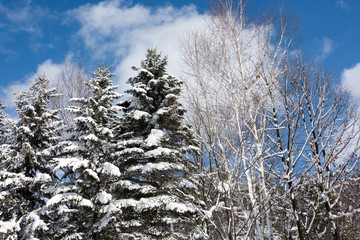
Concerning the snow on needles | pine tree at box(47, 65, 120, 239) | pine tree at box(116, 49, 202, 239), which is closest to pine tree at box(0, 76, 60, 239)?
pine tree at box(47, 65, 120, 239)

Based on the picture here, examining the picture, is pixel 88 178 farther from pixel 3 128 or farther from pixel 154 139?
pixel 3 128

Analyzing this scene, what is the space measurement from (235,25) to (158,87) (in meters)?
4.55

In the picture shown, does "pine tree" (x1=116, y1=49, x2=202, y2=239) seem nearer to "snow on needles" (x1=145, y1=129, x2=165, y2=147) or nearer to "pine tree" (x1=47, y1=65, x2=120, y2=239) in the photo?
"snow on needles" (x1=145, y1=129, x2=165, y2=147)

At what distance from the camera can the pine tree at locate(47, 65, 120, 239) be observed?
8422mm

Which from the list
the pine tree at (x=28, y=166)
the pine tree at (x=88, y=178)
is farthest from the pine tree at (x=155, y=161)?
the pine tree at (x=28, y=166)

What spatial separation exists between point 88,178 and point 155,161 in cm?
250

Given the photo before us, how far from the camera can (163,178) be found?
31.2 feet

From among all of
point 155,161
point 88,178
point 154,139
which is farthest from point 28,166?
point 154,139

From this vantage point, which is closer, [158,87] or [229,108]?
[229,108]

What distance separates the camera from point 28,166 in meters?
10.2

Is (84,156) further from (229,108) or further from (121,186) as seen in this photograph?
(229,108)

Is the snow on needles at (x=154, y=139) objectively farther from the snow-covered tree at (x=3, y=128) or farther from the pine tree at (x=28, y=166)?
the snow-covered tree at (x=3, y=128)

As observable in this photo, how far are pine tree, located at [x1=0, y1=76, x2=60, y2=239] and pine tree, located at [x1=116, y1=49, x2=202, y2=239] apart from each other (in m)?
3.02

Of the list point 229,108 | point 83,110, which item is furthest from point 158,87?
point 229,108
